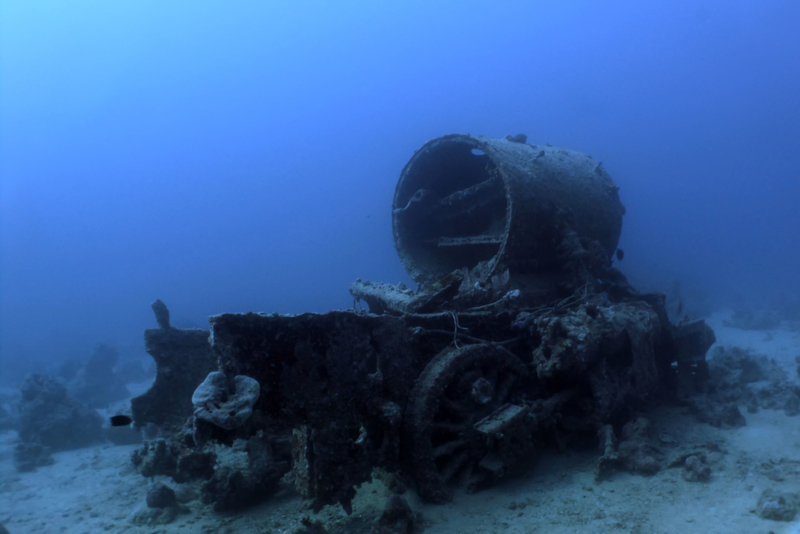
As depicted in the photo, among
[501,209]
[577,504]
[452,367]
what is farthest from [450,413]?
[501,209]

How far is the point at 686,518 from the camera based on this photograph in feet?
10.4

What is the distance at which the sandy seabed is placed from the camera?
10.6ft

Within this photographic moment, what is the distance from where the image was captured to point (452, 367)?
13.0ft

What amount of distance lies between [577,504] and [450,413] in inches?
50.0

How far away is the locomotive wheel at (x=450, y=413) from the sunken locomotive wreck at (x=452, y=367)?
0.05 feet

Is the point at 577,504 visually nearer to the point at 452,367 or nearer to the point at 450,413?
the point at 450,413

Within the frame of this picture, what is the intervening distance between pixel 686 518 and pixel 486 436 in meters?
1.56

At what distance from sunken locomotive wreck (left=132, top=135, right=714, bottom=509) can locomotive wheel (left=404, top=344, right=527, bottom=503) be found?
15 millimetres

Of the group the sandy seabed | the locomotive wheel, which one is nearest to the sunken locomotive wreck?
the locomotive wheel

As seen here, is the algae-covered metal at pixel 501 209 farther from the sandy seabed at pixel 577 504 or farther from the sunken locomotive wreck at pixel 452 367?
the sandy seabed at pixel 577 504

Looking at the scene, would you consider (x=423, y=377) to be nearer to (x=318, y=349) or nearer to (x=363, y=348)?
(x=363, y=348)

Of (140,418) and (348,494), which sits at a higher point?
(140,418)

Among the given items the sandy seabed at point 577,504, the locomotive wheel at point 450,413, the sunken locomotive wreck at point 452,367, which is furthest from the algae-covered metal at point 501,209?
the sandy seabed at point 577,504

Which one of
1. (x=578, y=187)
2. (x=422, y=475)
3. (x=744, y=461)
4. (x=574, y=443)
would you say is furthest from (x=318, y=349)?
→ (x=578, y=187)
